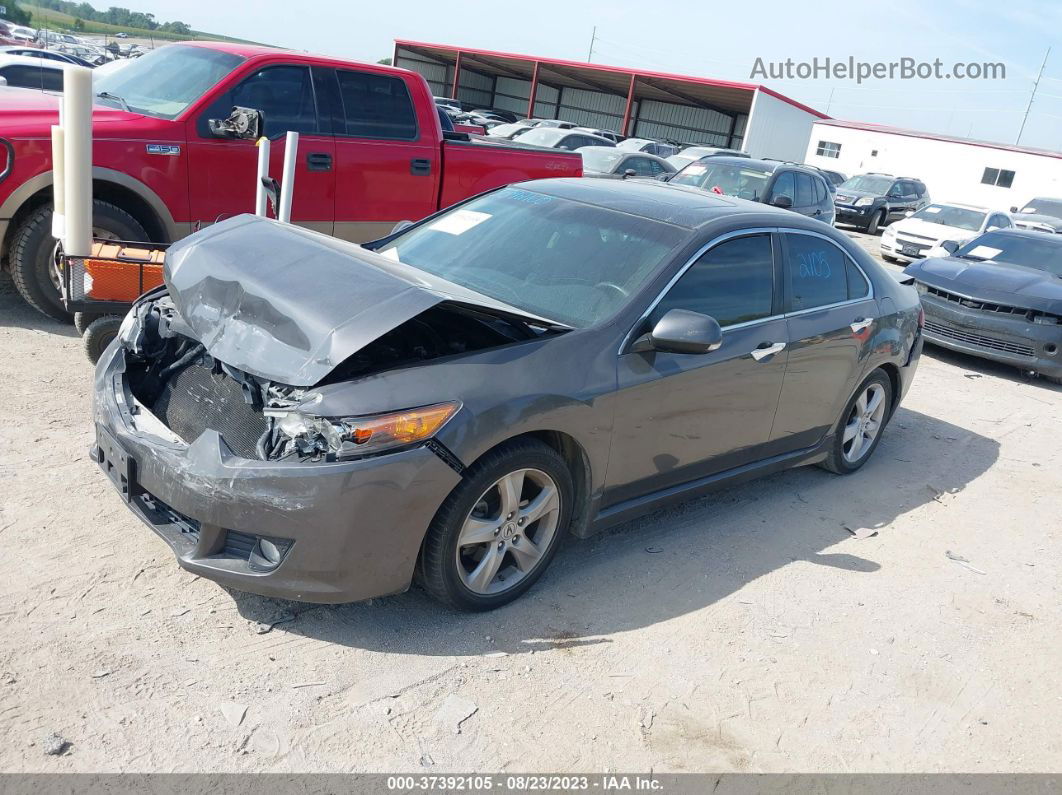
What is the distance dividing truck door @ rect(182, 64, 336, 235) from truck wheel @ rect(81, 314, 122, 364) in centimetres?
131

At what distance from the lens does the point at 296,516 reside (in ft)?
9.98

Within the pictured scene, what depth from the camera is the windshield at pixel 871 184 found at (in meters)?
24.8

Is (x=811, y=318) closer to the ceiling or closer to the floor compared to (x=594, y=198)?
closer to the floor

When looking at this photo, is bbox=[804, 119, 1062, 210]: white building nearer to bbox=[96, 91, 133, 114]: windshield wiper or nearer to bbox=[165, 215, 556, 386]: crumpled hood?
bbox=[96, 91, 133, 114]: windshield wiper

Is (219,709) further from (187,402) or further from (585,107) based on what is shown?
(585,107)

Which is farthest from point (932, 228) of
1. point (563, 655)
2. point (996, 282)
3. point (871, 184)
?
point (563, 655)

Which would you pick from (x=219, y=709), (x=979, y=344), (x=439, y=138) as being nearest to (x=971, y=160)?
(x=979, y=344)

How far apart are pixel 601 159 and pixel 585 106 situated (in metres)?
35.2

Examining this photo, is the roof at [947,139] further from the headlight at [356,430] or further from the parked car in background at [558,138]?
the headlight at [356,430]

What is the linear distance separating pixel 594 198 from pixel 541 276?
712 millimetres

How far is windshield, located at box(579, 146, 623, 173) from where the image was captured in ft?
54.5

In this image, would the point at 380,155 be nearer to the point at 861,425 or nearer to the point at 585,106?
the point at 861,425

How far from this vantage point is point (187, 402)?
12.3ft

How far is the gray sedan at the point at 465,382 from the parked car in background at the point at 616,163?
1160 centimetres
